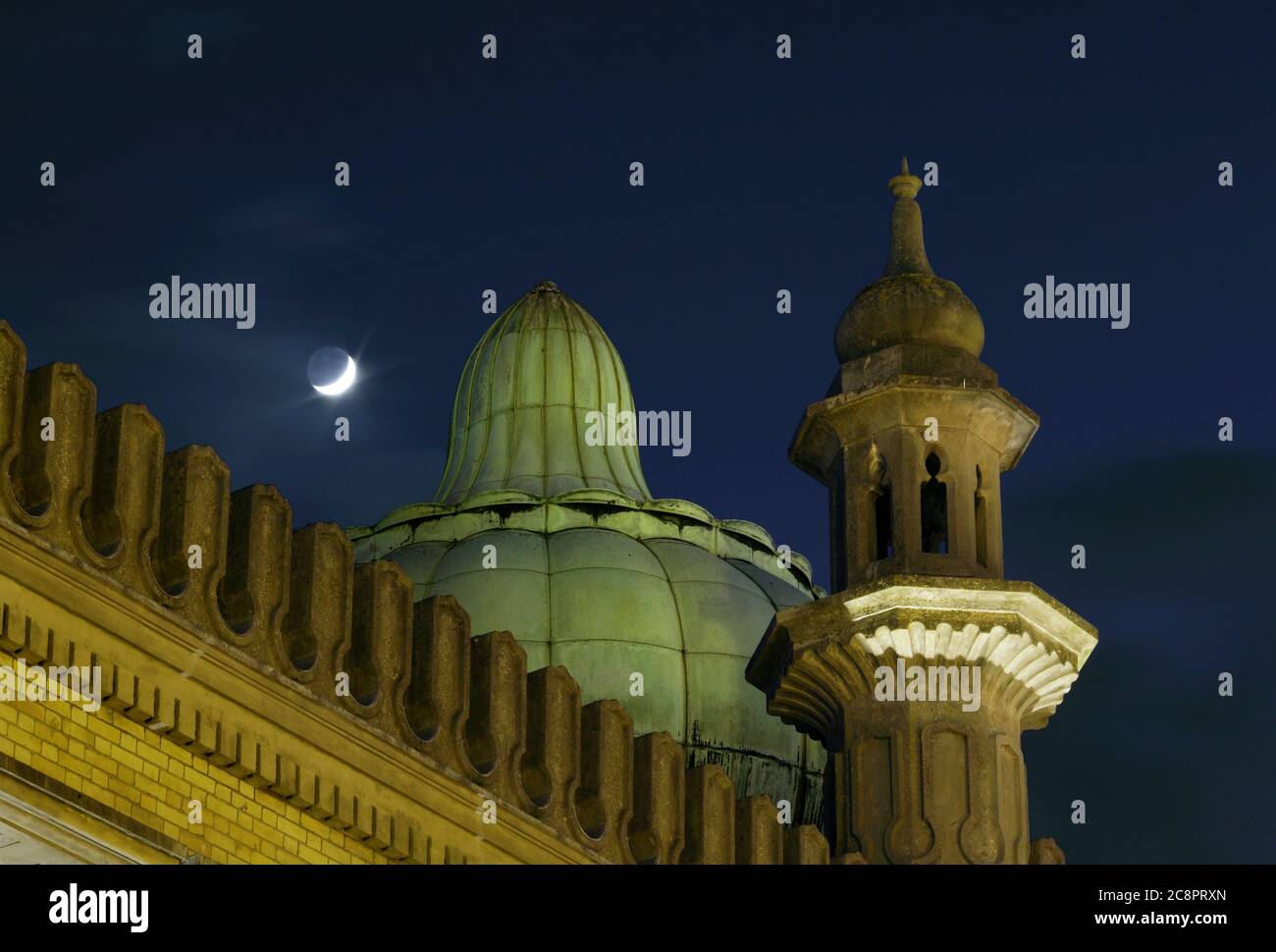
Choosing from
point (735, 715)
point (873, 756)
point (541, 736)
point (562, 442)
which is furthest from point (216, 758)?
point (562, 442)

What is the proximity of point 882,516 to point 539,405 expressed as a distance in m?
7.57

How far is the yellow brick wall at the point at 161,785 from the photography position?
836 inches

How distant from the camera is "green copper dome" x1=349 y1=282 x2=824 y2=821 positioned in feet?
108

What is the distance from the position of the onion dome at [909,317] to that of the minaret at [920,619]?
2 cm

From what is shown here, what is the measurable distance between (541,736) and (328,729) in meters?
2.55

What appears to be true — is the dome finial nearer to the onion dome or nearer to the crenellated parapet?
the onion dome

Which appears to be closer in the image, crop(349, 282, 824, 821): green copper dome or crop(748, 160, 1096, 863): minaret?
crop(748, 160, 1096, 863): minaret

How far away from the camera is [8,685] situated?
21234 millimetres

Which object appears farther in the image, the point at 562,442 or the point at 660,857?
the point at 562,442

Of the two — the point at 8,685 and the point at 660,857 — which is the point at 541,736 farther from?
the point at 8,685

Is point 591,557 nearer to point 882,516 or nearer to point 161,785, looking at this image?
point 882,516

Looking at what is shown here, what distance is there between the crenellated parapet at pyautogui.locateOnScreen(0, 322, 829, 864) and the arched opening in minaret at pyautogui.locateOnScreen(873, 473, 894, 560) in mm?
2678

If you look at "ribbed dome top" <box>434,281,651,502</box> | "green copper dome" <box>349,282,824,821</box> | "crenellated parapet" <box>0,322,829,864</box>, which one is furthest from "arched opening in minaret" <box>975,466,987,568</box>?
"ribbed dome top" <box>434,281,651,502</box>
